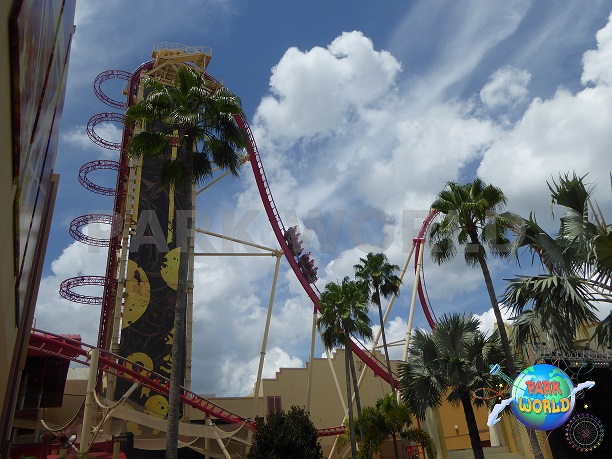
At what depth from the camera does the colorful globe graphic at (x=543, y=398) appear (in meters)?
12.0

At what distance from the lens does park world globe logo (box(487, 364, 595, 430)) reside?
1198 centimetres

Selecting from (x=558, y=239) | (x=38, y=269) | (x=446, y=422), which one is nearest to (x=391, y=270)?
(x=446, y=422)

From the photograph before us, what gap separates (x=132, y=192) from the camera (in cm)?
2980

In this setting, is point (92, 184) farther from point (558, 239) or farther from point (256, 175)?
point (558, 239)

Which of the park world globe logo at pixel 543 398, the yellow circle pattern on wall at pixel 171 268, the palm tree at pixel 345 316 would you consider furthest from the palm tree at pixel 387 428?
the yellow circle pattern on wall at pixel 171 268

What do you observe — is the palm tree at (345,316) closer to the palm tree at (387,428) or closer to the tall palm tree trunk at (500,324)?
the palm tree at (387,428)

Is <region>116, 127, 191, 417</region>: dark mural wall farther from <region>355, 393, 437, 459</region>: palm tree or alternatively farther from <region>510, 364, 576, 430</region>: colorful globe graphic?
<region>510, 364, 576, 430</region>: colorful globe graphic

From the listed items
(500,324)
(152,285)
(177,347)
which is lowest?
(177,347)

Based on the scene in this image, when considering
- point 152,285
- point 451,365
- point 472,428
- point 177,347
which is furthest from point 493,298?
point 152,285

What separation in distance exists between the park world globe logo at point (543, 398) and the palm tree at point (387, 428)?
8.78m

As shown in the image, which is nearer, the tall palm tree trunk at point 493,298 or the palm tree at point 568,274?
the palm tree at point 568,274

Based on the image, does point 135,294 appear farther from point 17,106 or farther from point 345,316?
point 17,106

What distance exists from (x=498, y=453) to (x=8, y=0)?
1005 inches

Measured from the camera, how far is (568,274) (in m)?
10.5
